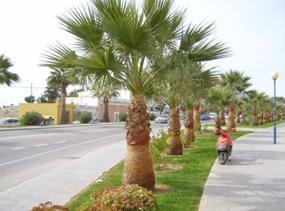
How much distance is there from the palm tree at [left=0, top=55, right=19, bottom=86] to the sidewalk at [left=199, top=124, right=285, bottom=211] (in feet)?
103

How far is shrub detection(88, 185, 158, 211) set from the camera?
7227mm

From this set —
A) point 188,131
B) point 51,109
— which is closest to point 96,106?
point 51,109

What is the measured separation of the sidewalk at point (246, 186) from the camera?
916cm

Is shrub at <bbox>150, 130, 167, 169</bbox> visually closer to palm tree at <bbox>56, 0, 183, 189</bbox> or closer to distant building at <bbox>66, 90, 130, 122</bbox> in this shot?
palm tree at <bbox>56, 0, 183, 189</bbox>

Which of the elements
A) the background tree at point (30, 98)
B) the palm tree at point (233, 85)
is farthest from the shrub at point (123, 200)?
the background tree at point (30, 98)

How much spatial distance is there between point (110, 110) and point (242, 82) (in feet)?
171

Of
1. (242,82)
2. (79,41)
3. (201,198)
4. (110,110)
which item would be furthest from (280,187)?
(110,110)

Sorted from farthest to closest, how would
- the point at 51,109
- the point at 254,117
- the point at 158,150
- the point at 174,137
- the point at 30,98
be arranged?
1. the point at 30,98
2. the point at 51,109
3. the point at 254,117
4. the point at 174,137
5. the point at 158,150

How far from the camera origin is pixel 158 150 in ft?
53.6

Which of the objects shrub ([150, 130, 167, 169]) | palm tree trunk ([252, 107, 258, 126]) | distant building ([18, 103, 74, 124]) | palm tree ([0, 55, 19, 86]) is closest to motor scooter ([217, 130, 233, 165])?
shrub ([150, 130, 167, 169])

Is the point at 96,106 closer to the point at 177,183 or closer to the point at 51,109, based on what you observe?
the point at 51,109

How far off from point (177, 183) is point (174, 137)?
6.95 m

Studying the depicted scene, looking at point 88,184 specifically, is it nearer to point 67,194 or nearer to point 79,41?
point 67,194

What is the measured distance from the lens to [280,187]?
37.0 feet
